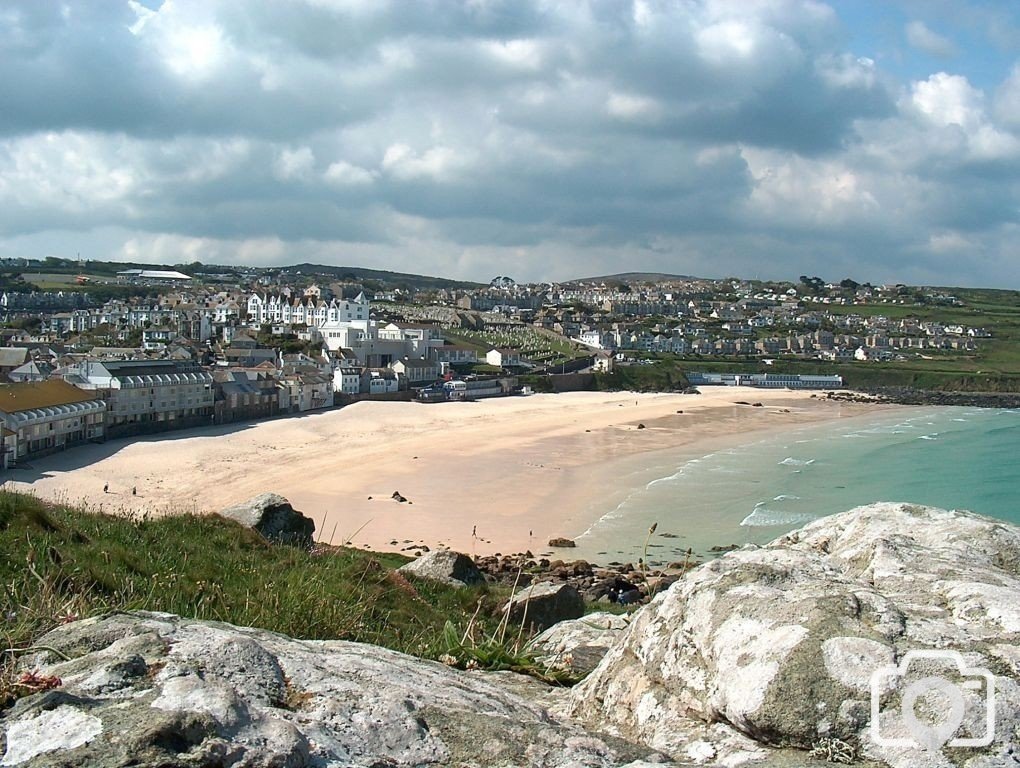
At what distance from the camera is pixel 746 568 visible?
141 inches

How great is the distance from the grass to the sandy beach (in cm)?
792

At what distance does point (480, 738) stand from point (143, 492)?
34.9 m

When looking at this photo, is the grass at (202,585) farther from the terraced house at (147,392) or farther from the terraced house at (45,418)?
the terraced house at (147,392)

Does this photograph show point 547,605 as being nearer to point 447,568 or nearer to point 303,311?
point 447,568

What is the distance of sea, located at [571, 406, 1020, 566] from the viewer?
28.4 m

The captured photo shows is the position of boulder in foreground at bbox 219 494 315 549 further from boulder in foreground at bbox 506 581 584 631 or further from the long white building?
the long white building

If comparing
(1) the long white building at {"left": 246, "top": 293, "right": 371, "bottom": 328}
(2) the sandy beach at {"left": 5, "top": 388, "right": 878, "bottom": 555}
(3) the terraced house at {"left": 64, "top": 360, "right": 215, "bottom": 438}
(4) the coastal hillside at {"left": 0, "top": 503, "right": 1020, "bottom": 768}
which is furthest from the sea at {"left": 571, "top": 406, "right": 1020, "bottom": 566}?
(1) the long white building at {"left": 246, "top": 293, "right": 371, "bottom": 328}

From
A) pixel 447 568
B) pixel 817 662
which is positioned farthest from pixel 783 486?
pixel 817 662

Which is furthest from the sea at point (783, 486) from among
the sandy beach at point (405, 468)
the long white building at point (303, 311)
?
the long white building at point (303, 311)

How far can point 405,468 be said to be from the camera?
42.4 m

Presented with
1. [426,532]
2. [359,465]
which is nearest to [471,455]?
[359,465]

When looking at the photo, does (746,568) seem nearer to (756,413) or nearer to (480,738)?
(480,738)

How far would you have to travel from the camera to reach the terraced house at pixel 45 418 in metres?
38.2

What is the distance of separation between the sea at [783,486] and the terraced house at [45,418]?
2666 centimetres
